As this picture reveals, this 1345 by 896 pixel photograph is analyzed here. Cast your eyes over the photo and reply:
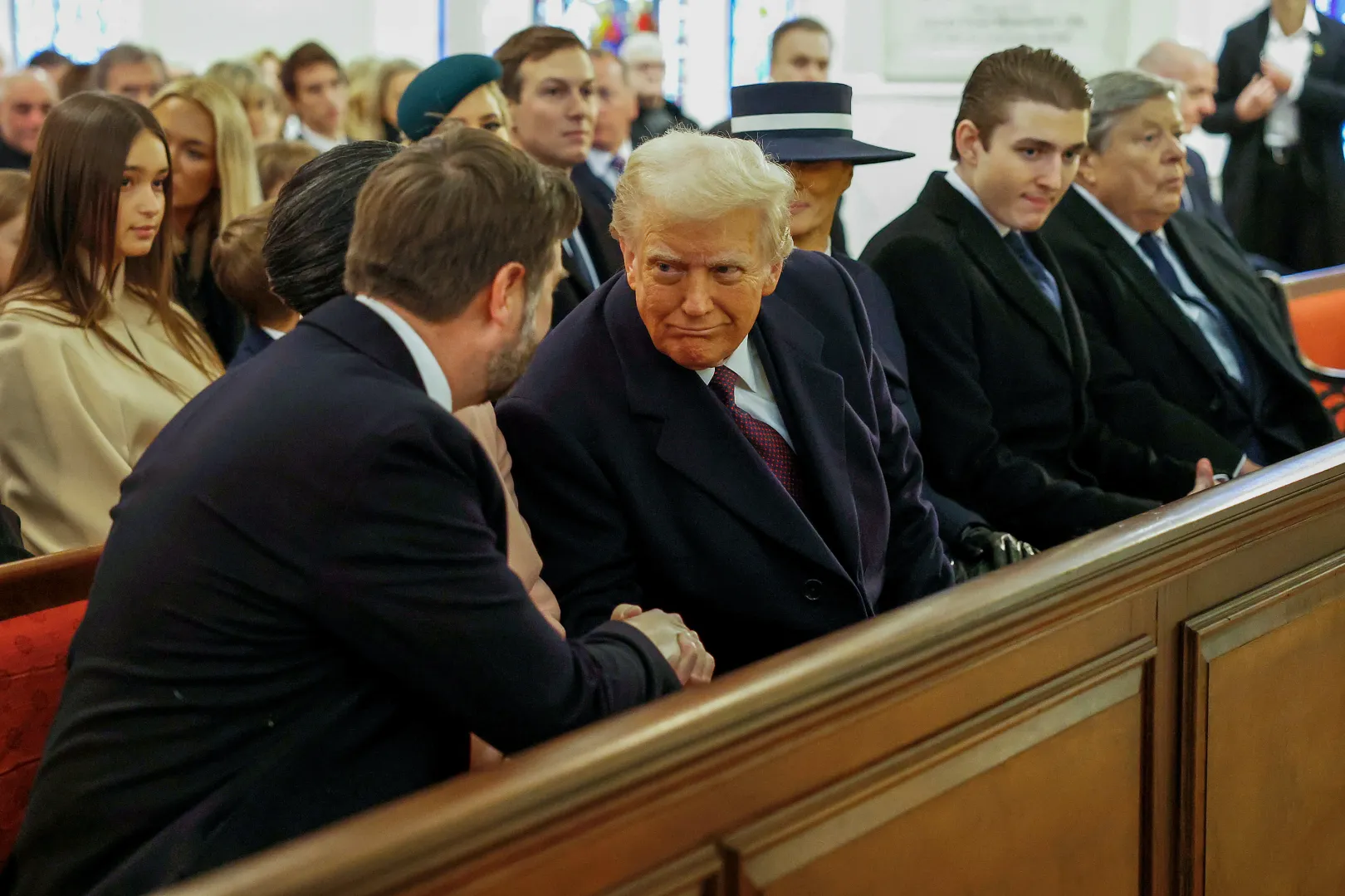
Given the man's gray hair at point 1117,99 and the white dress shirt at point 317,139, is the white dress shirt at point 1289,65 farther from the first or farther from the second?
the white dress shirt at point 317,139

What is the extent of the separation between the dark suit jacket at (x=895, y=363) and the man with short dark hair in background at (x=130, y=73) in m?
4.13

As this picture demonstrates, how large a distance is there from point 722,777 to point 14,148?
613 cm

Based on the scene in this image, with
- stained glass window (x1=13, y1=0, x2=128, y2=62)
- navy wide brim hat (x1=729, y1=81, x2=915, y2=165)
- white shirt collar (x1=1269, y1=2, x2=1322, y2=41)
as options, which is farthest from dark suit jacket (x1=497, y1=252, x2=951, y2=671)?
stained glass window (x1=13, y1=0, x2=128, y2=62)

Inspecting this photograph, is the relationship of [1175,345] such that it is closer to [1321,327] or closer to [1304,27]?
[1321,327]

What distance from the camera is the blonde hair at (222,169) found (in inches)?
171

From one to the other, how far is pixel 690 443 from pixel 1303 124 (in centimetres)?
688

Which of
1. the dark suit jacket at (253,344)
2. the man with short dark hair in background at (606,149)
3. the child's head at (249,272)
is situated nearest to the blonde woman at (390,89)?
the man with short dark hair in background at (606,149)

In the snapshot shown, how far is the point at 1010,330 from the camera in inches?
138

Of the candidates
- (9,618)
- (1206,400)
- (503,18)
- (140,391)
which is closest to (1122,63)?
(503,18)

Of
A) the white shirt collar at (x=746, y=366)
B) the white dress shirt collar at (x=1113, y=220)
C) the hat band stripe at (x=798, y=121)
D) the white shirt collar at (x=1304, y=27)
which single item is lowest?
the white shirt collar at (x=746, y=366)

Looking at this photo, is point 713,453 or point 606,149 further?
point 606,149

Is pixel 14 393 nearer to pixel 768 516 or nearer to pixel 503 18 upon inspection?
pixel 768 516

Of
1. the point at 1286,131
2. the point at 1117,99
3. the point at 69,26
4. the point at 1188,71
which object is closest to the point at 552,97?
the point at 1117,99

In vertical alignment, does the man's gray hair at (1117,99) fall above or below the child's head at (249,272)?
above
